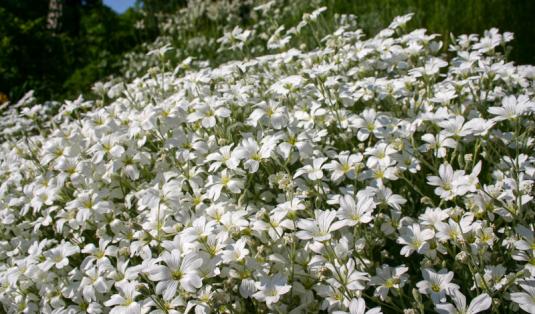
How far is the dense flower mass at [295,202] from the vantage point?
2.05 metres

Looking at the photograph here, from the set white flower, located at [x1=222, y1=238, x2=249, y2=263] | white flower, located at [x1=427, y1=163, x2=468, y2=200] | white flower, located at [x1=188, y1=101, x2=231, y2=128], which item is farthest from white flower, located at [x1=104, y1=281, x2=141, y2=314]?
white flower, located at [x1=427, y1=163, x2=468, y2=200]

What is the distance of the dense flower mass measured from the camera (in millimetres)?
2051

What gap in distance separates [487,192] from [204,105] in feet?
5.15

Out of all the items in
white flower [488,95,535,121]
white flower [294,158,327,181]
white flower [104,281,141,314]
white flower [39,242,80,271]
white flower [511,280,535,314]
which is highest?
white flower [488,95,535,121]

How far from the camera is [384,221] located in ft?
7.57

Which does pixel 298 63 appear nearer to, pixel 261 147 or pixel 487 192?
pixel 261 147

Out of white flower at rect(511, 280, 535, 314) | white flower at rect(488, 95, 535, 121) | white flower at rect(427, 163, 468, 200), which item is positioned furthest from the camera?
white flower at rect(488, 95, 535, 121)

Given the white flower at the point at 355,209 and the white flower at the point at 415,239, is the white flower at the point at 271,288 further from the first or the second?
the white flower at the point at 415,239

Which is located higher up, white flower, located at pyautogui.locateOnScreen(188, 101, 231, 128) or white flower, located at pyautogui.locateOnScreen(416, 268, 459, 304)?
white flower, located at pyautogui.locateOnScreen(188, 101, 231, 128)

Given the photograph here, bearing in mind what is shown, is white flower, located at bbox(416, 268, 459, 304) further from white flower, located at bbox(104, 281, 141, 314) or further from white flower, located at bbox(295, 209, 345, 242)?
white flower, located at bbox(104, 281, 141, 314)

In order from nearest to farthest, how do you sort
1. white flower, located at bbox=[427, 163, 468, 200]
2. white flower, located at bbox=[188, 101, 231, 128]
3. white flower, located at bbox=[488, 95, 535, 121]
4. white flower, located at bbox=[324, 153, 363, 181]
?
white flower, located at bbox=[427, 163, 468, 200]
white flower, located at bbox=[488, 95, 535, 121]
white flower, located at bbox=[324, 153, 363, 181]
white flower, located at bbox=[188, 101, 231, 128]

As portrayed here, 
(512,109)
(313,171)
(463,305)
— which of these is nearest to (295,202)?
(313,171)

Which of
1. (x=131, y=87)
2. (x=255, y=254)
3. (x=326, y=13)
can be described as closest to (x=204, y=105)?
(x=255, y=254)

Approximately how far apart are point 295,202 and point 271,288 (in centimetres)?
39
